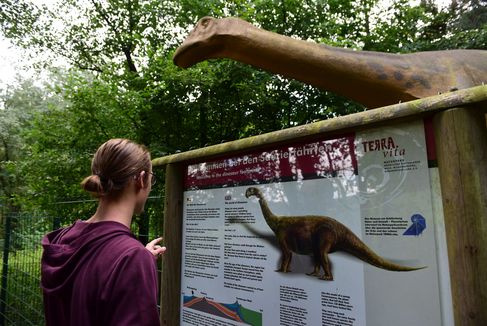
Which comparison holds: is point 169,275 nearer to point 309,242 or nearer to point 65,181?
point 309,242

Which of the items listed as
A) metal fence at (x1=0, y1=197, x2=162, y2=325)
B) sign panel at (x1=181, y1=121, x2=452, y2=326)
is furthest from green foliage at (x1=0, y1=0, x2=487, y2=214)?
sign panel at (x1=181, y1=121, x2=452, y2=326)

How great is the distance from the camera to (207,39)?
2895 mm

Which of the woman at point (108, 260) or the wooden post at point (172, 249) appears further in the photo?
the wooden post at point (172, 249)

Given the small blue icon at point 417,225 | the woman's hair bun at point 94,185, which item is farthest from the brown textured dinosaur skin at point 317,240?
the woman's hair bun at point 94,185

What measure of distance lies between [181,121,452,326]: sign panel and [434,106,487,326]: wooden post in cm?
6

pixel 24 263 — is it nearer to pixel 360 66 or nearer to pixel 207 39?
pixel 207 39

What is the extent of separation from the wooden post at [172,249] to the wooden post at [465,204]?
1.53 meters

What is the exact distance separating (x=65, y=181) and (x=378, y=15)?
592cm

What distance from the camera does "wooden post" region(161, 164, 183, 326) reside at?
7.56ft

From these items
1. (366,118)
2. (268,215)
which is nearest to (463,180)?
(366,118)

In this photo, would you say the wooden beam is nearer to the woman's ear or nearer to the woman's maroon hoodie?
the woman's ear

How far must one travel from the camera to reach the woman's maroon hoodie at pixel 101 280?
1139mm

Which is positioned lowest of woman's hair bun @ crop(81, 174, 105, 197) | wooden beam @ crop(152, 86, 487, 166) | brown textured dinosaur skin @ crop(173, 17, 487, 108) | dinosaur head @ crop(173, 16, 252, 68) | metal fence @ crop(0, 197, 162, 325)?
metal fence @ crop(0, 197, 162, 325)

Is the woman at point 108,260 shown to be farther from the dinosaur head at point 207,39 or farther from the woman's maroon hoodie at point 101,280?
the dinosaur head at point 207,39
